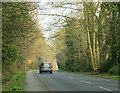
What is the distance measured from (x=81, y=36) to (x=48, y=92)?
35.5 metres

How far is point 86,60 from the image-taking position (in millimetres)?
45188

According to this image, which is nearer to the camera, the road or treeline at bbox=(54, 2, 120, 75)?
the road

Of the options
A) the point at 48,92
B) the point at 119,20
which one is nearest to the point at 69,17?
the point at 119,20

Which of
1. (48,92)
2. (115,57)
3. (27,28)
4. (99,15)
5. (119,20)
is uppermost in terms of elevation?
(99,15)

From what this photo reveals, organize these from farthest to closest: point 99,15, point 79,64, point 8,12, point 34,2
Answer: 1. point 79,64
2. point 99,15
3. point 8,12
4. point 34,2

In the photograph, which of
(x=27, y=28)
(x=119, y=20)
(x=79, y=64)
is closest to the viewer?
(x=27, y=28)

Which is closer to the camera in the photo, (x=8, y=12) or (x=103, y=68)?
(x=8, y=12)

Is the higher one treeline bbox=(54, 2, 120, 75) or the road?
treeline bbox=(54, 2, 120, 75)

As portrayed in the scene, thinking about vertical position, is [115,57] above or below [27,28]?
below

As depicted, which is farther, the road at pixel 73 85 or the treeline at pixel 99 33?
the treeline at pixel 99 33

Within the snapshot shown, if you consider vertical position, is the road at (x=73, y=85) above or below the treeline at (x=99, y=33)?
below

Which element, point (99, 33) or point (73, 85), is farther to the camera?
point (99, 33)

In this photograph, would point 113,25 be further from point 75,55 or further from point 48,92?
point 75,55

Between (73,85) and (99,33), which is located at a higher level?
(99,33)
